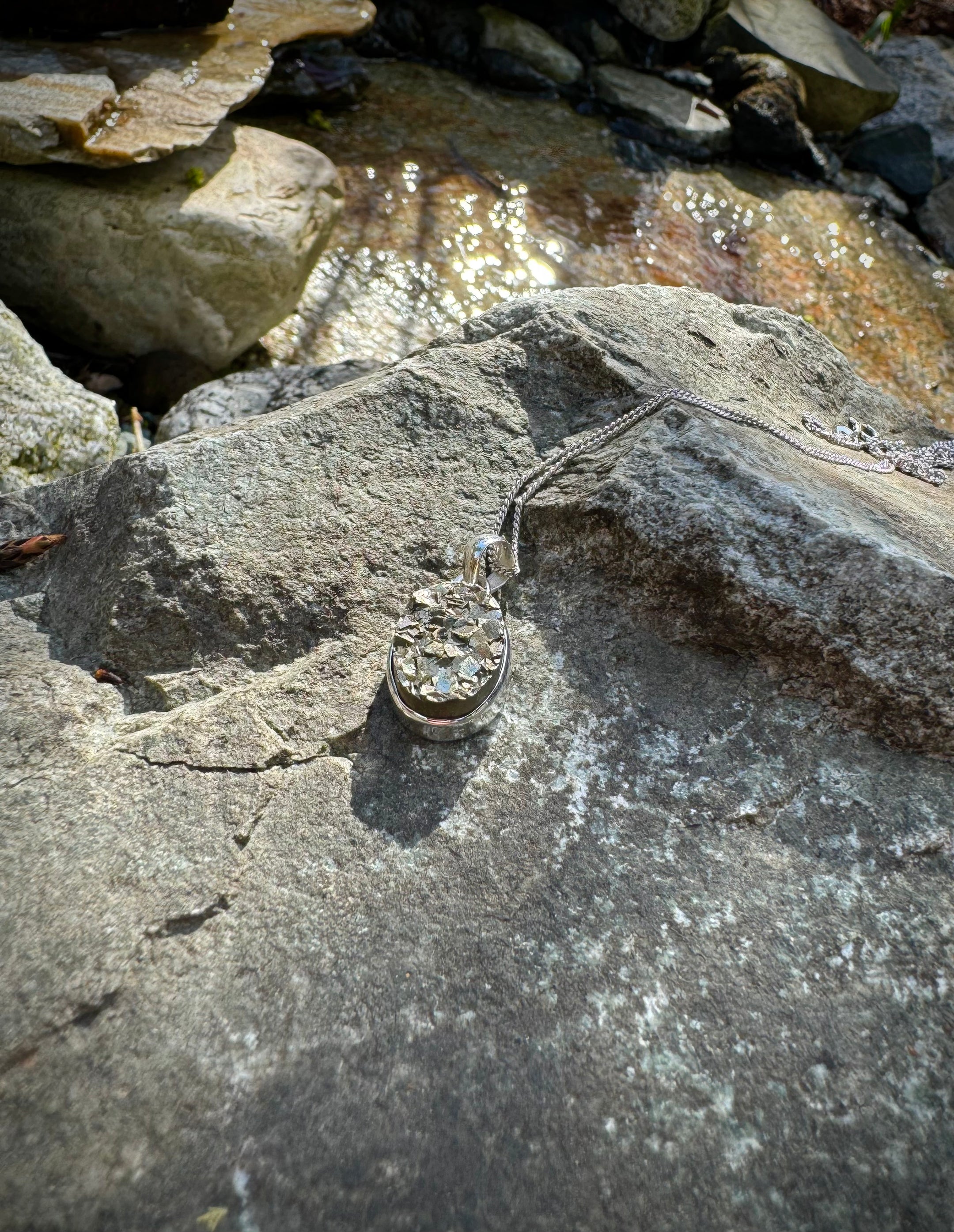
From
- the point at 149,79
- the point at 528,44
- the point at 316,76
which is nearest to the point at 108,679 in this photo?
the point at 149,79

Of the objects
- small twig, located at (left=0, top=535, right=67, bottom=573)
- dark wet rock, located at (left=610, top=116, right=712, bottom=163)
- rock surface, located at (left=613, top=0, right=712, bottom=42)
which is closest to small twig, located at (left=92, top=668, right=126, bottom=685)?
small twig, located at (left=0, top=535, right=67, bottom=573)

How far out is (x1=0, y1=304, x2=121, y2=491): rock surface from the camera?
2512 millimetres

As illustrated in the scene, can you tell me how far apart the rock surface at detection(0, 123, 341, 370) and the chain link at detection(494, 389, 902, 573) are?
2.37 metres

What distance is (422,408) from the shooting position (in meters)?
1.87

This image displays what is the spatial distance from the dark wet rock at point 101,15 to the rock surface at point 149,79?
64mm

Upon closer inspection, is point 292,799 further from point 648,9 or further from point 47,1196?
point 648,9

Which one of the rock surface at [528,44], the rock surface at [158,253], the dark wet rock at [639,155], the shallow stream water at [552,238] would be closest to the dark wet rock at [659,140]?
the dark wet rock at [639,155]

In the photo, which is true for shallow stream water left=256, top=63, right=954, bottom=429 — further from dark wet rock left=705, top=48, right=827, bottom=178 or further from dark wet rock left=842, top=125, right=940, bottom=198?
dark wet rock left=842, top=125, right=940, bottom=198

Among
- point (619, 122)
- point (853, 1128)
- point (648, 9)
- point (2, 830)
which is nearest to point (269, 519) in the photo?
point (2, 830)

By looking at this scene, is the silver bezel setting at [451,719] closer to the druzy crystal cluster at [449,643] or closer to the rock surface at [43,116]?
the druzy crystal cluster at [449,643]

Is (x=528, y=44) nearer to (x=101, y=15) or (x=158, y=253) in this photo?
(x=101, y=15)

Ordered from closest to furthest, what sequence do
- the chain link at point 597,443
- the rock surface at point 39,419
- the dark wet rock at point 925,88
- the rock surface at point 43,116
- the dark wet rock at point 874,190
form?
the chain link at point 597,443 → the rock surface at point 39,419 → the rock surface at point 43,116 → the dark wet rock at point 874,190 → the dark wet rock at point 925,88

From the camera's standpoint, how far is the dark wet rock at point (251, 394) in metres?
2.97

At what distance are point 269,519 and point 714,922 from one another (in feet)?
3.61
